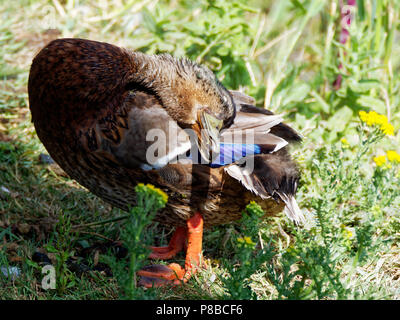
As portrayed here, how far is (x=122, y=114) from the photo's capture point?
9.52 ft

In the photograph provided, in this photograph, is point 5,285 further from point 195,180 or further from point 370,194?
point 370,194

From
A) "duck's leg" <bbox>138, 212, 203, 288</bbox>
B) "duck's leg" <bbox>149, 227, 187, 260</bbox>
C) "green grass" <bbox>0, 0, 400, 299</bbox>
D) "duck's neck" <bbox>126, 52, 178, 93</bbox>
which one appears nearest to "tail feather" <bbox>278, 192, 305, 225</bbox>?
"green grass" <bbox>0, 0, 400, 299</bbox>

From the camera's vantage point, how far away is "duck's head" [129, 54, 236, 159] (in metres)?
2.79

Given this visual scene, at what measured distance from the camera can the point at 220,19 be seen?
4570mm

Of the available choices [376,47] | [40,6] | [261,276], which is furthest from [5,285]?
[40,6]

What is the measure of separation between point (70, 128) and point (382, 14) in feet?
10.9

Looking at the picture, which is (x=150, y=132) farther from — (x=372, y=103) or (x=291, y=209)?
(x=372, y=103)

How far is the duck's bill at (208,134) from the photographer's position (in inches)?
109

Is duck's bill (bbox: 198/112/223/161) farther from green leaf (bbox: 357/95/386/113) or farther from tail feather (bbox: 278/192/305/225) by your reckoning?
green leaf (bbox: 357/95/386/113)

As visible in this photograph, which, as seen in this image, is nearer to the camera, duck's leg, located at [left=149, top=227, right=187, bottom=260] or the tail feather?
the tail feather

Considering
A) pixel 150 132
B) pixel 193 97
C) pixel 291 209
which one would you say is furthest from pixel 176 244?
pixel 193 97

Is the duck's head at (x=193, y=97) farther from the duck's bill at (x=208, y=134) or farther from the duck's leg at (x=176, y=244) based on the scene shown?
the duck's leg at (x=176, y=244)

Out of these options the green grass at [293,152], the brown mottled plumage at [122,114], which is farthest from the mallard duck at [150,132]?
the green grass at [293,152]

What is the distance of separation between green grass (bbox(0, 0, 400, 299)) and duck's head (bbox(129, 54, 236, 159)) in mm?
531
